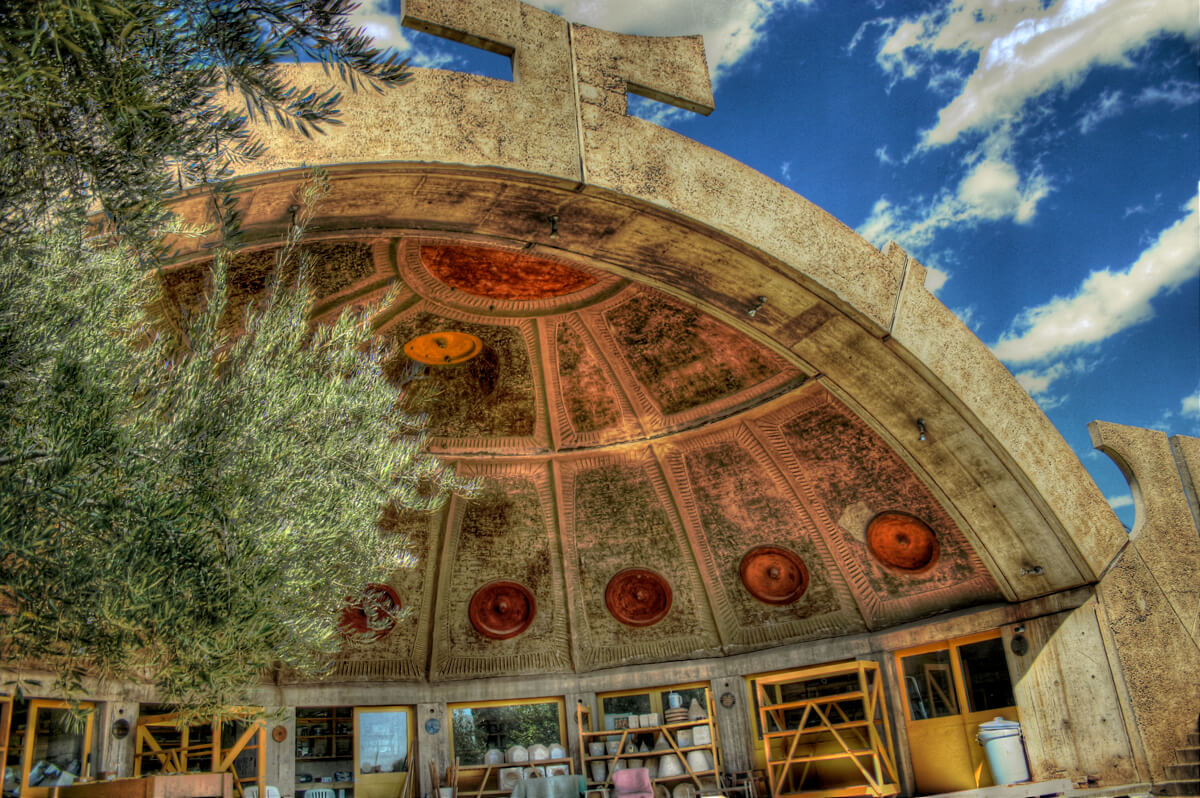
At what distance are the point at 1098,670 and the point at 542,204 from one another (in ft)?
25.9

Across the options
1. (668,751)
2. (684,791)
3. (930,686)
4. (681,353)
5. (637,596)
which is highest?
(681,353)

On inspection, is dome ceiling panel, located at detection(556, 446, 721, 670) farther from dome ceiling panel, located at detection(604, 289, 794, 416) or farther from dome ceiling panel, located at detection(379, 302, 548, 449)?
dome ceiling panel, located at detection(604, 289, 794, 416)

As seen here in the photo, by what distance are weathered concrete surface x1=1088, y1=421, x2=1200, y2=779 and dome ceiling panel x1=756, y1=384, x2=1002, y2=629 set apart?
4.93ft

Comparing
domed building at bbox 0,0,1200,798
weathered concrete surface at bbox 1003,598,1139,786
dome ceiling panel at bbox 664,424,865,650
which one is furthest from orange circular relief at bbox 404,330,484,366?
weathered concrete surface at bbox 1003,598,1139,786

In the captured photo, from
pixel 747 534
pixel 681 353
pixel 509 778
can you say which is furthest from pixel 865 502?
pixel 509 778

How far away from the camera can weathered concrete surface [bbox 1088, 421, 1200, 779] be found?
394 inches

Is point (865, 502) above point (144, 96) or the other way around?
the other way around

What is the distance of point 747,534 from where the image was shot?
13711 mm

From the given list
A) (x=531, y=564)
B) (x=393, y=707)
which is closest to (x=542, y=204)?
(x=531, y=564)

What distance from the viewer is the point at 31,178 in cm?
420

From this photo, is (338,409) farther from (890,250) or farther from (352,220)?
(890,250)

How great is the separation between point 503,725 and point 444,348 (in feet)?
19.1

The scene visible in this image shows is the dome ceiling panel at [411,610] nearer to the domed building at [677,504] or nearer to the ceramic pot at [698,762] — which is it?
the domed building at [677,504]

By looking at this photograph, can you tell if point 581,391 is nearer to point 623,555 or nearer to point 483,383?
point 483,383
